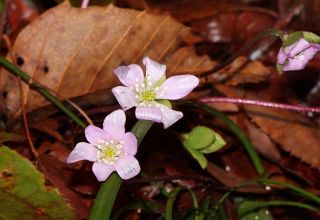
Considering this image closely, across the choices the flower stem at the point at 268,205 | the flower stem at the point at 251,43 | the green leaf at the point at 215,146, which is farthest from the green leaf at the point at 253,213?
the flower stem at the point at 251,43

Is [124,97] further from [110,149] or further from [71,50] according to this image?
[71,50]

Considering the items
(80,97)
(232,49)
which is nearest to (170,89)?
(80,97)

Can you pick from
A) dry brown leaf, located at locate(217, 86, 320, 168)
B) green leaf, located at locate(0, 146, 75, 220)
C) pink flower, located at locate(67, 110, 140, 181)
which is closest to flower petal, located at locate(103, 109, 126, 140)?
pink flower, located at locate(67, 110, 140, 181)

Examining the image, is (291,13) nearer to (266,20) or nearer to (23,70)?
(266,20)

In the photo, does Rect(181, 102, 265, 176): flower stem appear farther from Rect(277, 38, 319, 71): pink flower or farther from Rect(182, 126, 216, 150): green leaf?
Rect(277, 38, 319, 71): pink flower

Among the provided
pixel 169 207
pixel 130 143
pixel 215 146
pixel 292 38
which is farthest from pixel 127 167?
pixel 292 38
